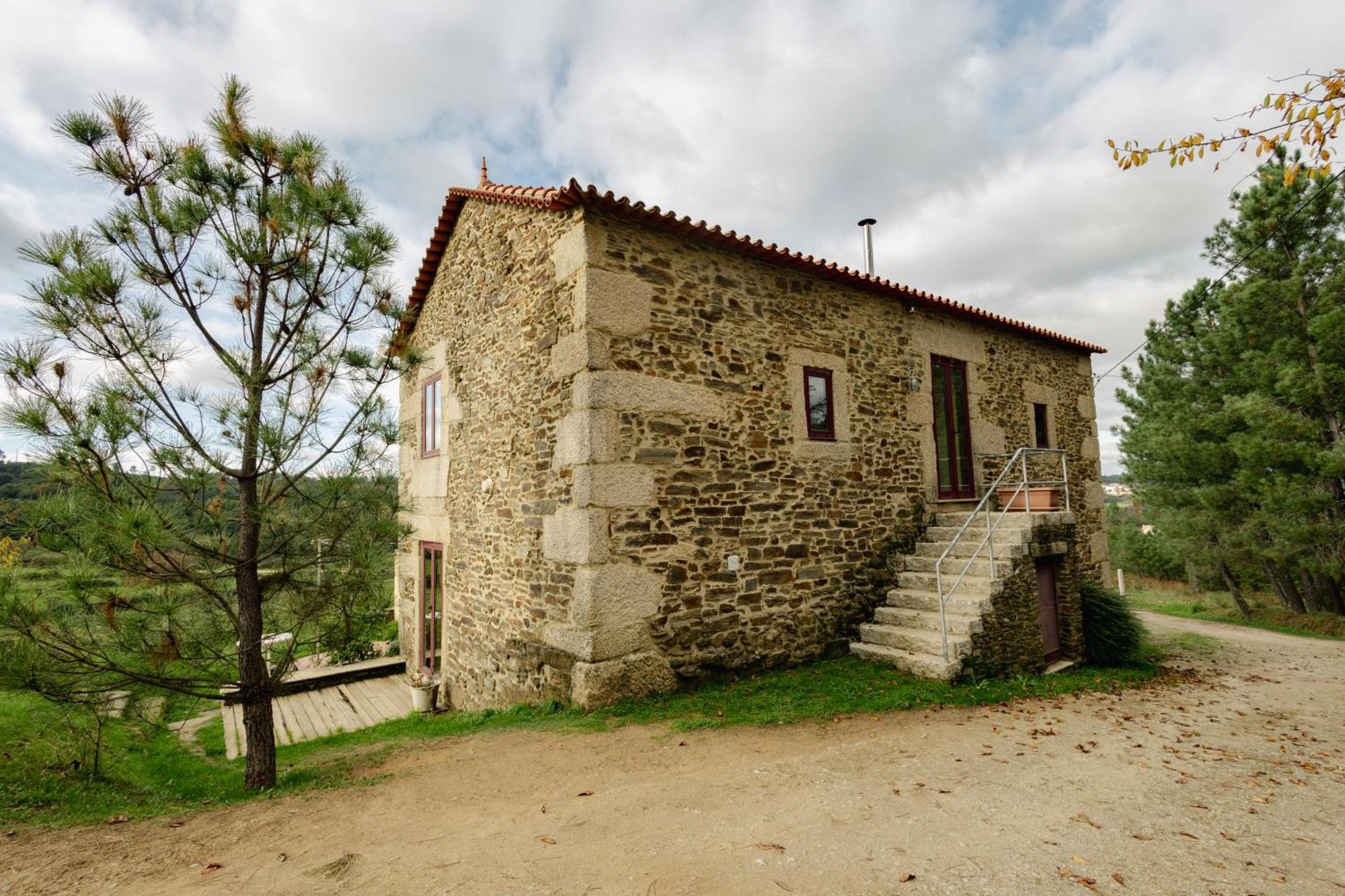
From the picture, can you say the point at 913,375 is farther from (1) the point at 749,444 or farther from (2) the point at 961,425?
(1) the point at 749,444

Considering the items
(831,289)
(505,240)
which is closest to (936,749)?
(831,289)

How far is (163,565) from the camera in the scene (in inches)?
167

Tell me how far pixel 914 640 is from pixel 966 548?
174 cm

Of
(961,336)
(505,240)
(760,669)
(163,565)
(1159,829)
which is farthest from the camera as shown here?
(961,336)

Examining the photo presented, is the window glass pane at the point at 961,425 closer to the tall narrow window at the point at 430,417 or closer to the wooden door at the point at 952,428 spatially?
the wooden door at the point at 952,428

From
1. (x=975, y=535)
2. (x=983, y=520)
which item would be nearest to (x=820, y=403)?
(x=975, y=535)

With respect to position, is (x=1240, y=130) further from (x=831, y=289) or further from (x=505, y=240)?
(x=505, y=240)

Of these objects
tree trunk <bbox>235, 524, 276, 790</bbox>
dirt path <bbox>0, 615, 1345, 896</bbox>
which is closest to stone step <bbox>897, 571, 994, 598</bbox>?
dirt path <bbox>0, 615, 1345, 896</bbox>

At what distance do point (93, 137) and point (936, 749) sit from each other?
771 cm

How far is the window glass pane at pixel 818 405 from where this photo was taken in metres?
7.57

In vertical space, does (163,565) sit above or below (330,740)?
above

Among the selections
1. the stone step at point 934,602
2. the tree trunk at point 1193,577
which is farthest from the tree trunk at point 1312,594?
the stone step at point 934,602

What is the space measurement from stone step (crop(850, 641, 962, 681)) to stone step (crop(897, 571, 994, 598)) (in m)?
0.88

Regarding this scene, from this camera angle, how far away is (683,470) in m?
6.30
